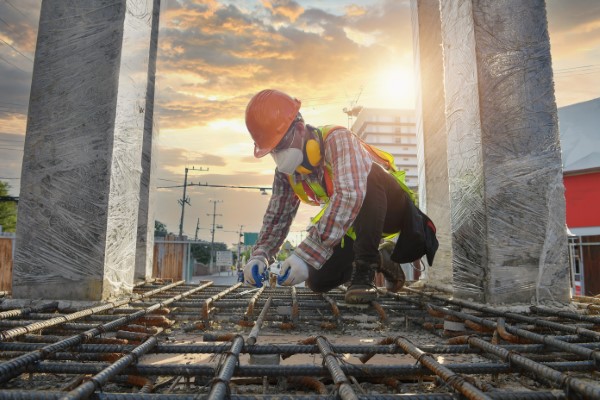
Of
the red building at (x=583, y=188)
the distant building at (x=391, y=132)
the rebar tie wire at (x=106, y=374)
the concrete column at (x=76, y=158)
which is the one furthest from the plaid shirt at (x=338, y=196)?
the distant building at (x=391, y=132)

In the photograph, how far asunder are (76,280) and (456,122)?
3.20 meters

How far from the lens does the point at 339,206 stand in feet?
7.73

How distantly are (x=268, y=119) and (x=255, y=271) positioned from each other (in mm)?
995

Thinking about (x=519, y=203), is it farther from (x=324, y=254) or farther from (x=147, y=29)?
(x=147, y=29)

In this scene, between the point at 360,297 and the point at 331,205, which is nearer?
the point at 331,205

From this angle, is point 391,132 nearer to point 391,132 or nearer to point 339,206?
point 391,132

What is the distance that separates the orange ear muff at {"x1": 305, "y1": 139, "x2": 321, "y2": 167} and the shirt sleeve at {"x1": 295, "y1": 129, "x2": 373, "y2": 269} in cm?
20

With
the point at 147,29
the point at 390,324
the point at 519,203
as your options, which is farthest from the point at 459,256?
the point at 147,29

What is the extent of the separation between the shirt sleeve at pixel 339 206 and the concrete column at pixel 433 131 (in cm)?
253

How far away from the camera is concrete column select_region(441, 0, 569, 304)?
2.98m

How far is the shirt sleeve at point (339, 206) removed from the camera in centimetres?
232

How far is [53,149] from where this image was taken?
3.20 meters

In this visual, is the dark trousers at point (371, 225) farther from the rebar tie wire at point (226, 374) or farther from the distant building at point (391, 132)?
the distant building at point (391, 132)

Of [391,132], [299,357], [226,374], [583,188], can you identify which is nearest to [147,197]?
[299,357]
